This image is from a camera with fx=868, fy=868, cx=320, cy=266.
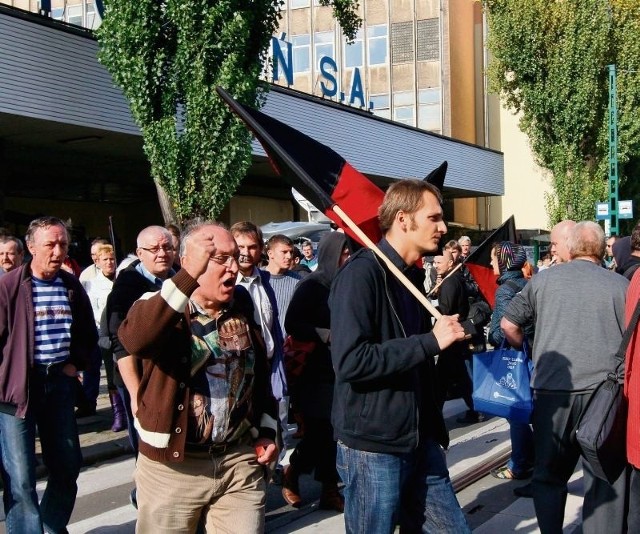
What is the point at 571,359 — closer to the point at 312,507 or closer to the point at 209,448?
the point at 209,448

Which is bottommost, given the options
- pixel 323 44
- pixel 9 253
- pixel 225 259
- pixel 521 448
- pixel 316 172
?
pixel 521 448

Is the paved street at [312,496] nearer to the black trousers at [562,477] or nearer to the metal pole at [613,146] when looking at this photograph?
the black trousers at [562,477]

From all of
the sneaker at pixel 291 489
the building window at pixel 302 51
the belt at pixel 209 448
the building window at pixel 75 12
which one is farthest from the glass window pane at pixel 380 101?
the belt at pixel 209 448

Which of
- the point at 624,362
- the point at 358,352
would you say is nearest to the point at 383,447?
the point at 358,352

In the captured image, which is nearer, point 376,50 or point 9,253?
point 9,253

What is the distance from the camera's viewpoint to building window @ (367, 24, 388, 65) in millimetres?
39031

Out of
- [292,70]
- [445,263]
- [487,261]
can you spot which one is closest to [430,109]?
Result: [292,70]

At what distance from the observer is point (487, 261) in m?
6.75

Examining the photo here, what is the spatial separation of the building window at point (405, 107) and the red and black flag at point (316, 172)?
35.2 m

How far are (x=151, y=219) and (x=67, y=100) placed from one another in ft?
53.3

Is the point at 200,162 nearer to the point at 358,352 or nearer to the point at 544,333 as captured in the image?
the point at 544,333

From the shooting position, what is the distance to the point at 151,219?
31.6 meters

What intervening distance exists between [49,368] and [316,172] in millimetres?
1924

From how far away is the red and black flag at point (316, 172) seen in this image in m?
3.95
